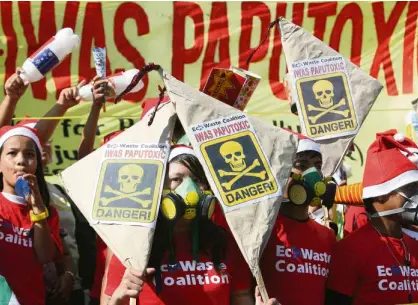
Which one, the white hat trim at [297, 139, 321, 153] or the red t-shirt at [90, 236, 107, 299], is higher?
the white hat trim at [297, 139, 321, 153]

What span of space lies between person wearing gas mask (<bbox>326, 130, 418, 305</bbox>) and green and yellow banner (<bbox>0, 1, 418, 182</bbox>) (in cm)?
247

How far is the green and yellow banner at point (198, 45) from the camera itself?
6.54 m

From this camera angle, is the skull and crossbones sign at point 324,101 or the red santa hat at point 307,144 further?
the skull and crossbones sign at point 324,101

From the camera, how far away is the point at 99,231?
3.38 meters

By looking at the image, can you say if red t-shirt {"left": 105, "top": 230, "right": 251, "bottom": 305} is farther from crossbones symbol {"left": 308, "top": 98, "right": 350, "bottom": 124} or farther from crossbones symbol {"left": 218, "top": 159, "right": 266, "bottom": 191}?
crossbones symbol {"left": 308, "top": 98, "right": 350, "bottom": 124}

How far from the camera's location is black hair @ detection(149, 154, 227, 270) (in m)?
3.50

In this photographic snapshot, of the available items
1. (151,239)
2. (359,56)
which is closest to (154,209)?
(151,239)

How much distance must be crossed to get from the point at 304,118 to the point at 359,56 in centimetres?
284

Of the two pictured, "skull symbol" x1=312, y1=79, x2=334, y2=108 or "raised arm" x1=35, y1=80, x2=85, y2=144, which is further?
"raised arm" x1=35, y1=80, x2=85, y2=144

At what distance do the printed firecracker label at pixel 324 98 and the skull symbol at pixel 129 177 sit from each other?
1179 mm

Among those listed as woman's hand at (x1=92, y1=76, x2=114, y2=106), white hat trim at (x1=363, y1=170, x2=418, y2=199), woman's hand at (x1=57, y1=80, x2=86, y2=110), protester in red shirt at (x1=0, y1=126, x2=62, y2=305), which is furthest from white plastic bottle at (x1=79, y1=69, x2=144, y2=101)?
white hat trim at (x1=363, y1=170, x2=418, y2=199)

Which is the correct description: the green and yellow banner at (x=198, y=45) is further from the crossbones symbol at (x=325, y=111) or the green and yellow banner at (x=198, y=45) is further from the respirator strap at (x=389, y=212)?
the respirator strap at (x=389, y=212)

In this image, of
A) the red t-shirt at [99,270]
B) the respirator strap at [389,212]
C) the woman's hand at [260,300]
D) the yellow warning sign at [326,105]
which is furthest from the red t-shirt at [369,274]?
the red t-shirt at [99,270]

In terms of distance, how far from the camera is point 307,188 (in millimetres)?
3924
